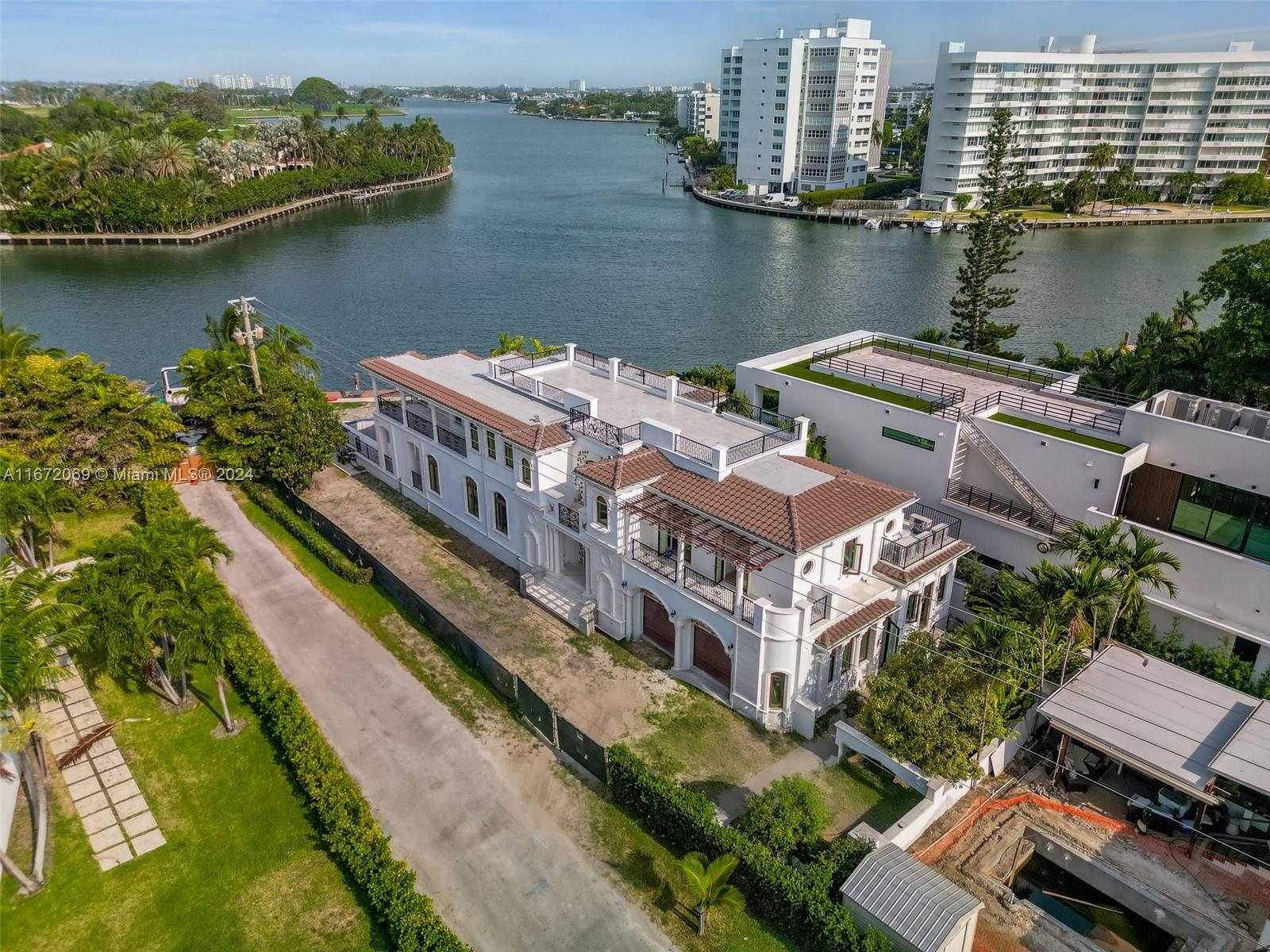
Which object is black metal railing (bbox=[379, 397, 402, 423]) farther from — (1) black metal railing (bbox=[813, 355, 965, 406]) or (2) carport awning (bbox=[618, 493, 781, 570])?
(1) black metal railing (bbox=[813, 355, 965, 406])

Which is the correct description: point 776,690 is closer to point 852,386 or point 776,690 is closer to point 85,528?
point 852,386

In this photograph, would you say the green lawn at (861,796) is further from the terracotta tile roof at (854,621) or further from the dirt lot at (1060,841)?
the terracotta tile roof at (854,621)

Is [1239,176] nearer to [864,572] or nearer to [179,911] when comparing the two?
[864,572]

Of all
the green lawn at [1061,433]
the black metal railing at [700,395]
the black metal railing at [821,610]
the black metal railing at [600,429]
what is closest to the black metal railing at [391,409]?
the black metal railing at [600,429]

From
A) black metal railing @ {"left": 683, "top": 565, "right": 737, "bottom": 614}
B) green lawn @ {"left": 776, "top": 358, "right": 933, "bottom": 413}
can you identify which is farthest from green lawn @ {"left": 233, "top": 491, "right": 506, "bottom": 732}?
green lawn @ {"left": 776, "top": 358, "right": 933, "bottom": 413}

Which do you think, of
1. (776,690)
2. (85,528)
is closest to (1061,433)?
(776,690)

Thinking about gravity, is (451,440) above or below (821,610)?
above
